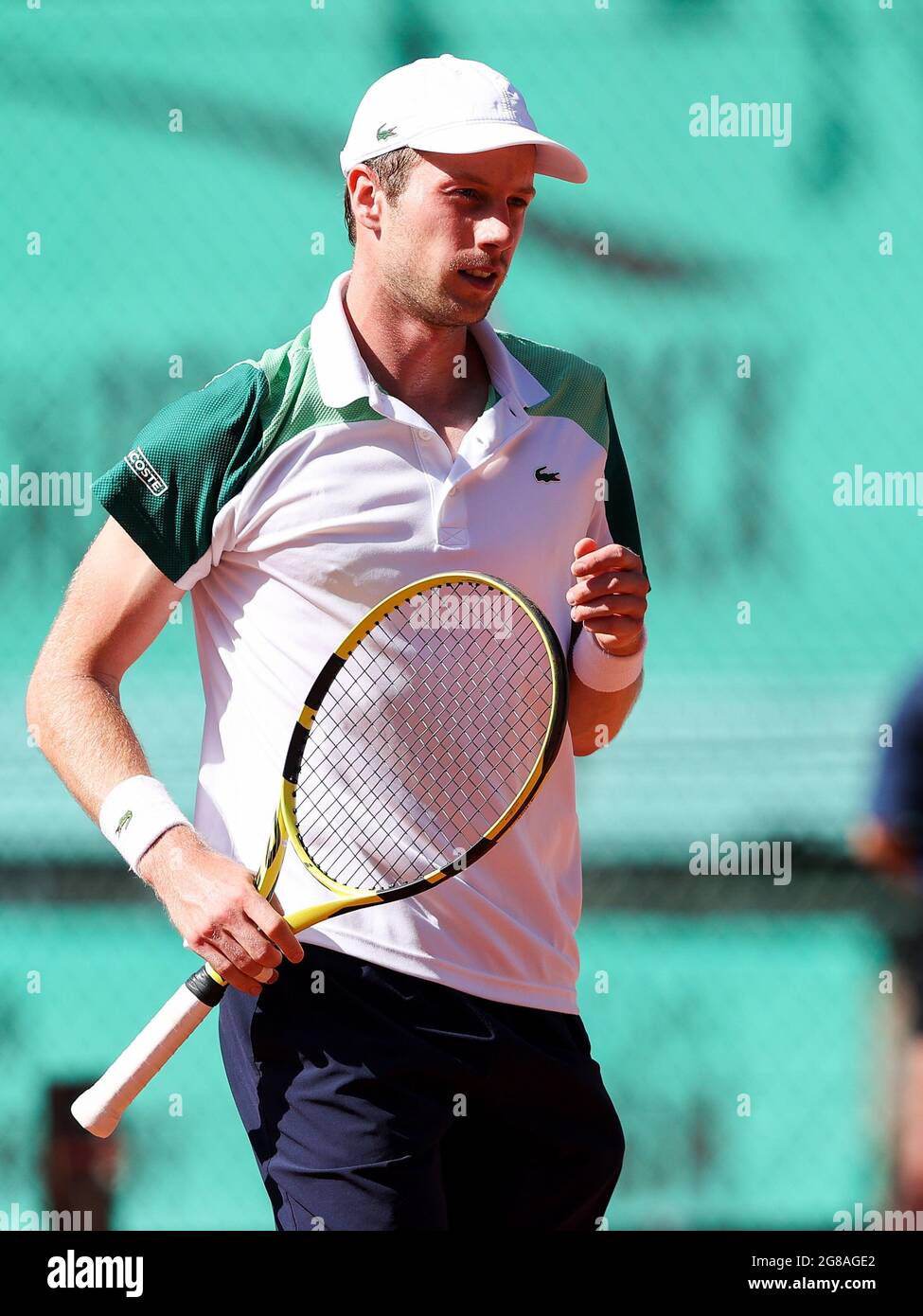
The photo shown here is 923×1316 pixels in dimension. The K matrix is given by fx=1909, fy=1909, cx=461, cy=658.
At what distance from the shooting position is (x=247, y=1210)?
3.22 m

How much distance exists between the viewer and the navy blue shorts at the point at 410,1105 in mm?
1865

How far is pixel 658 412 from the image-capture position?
3.56 m

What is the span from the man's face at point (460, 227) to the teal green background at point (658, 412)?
1405 millimetres

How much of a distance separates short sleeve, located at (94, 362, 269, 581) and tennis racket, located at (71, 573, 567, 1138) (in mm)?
191

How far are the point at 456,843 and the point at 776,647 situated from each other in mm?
1604

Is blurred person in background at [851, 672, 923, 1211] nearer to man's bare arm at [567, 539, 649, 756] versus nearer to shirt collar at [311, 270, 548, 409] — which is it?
man's bare arm at [567, 539, 649, 756]

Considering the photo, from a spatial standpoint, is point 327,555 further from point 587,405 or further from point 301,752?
point 587,405

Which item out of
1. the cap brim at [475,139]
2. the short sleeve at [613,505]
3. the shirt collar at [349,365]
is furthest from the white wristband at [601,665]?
the cap brim at [475,139]

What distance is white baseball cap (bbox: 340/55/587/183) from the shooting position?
198 cm

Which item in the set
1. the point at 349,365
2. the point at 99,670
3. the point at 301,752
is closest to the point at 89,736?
the point at 99,670

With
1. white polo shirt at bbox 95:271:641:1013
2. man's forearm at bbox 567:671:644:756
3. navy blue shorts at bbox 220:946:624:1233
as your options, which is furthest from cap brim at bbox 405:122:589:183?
navy blue shorts at bbox 220:946:624:1233

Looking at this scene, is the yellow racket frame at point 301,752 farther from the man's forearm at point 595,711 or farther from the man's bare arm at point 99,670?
the man's forearm at point 595,711

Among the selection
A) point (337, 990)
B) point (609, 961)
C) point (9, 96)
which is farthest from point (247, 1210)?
point (9, 96)

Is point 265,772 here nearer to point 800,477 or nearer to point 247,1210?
point 247,1210
